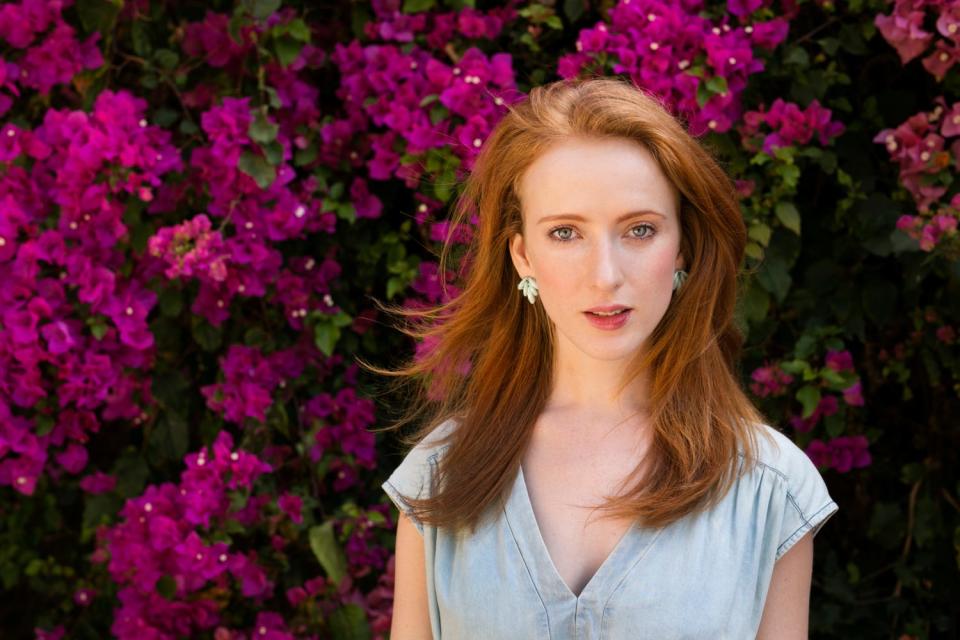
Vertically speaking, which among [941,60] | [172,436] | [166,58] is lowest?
[172,436]

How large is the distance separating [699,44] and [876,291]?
600mm

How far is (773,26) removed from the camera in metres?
2.43

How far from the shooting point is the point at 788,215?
2.43 metres

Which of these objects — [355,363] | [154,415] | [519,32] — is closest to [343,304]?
[355,363]

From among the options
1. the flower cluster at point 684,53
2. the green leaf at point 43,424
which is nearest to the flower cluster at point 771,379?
the flower cluster at point 684,53

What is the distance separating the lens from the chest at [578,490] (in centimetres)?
182

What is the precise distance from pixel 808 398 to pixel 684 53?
67cm

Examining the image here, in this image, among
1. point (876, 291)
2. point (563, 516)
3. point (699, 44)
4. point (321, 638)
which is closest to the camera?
point (563, 516)

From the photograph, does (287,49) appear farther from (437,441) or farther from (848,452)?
(848,452)

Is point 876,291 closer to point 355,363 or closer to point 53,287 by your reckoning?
point 355,363

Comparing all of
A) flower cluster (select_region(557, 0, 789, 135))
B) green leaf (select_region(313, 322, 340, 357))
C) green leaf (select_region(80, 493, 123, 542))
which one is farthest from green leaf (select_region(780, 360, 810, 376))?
green leaf (select_region(80, 493, 123, 542))

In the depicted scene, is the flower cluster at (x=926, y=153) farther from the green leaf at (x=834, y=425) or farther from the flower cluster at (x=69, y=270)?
the flower cluster at (x=69, y=270)

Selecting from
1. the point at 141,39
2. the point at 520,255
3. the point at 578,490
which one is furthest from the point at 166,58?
the point at 578,490

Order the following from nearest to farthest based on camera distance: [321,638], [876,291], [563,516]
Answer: [563,516]
[876,291]
[321,638]
